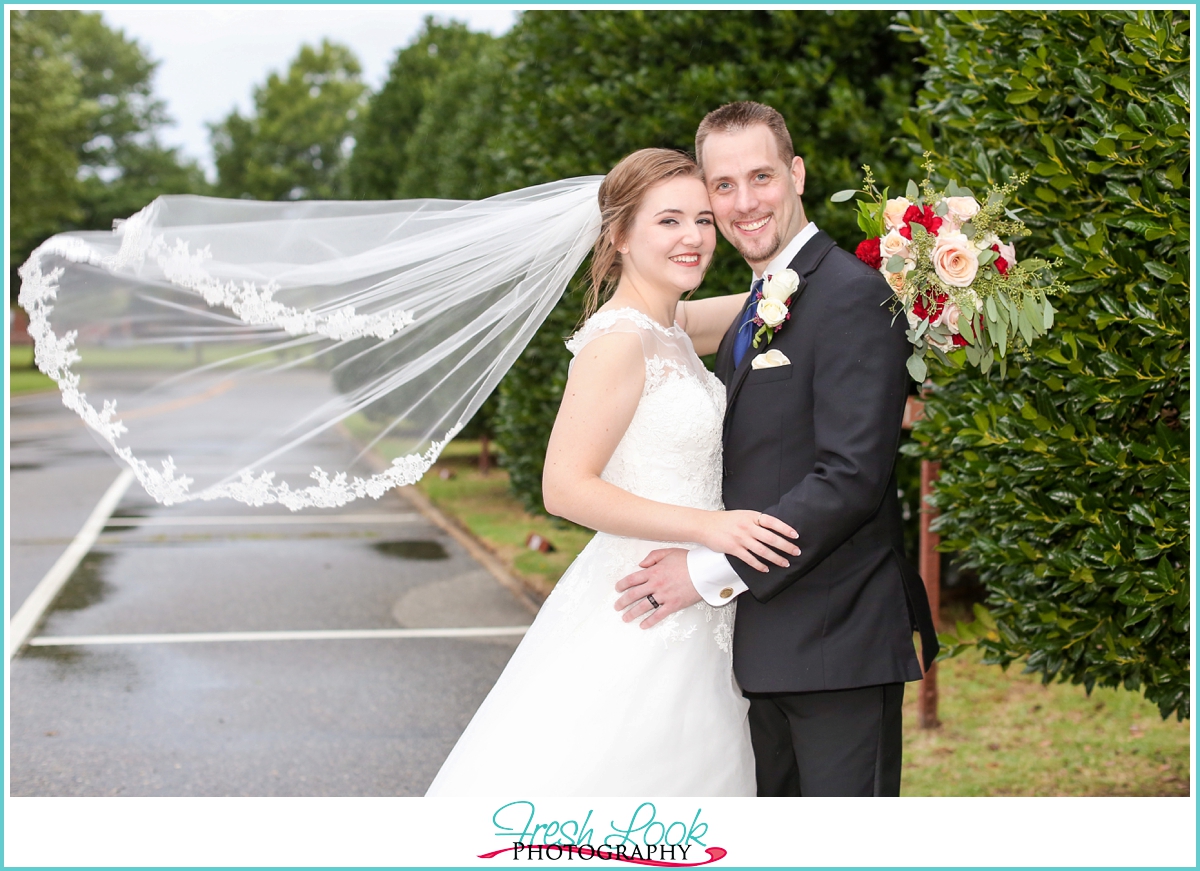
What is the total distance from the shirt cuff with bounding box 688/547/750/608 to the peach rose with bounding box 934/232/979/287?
91cm

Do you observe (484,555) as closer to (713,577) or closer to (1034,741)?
(1034,741)

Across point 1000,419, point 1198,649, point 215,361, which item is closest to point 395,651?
point 215,361

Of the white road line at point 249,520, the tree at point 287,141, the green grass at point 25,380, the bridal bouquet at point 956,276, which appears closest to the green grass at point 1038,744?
the bridal bouquet at point 956,276

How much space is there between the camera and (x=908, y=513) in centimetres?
696

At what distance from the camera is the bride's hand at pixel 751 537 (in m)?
2.79

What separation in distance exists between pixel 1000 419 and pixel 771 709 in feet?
4.97

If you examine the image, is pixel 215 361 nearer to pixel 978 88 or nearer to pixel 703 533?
pixel 703 533

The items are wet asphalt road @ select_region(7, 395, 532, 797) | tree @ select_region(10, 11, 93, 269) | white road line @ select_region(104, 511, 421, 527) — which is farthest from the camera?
tree @ select_region(10, 11, 93, 269)

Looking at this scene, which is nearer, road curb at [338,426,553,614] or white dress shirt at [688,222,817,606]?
white dress shirt at [688,222,817,606]

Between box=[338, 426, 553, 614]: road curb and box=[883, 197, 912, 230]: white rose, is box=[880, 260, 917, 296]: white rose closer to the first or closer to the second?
box=[883, 197, 912, 230]: white rose

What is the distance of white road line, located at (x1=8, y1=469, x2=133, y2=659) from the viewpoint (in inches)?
323

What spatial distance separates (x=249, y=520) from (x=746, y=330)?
11.5 m

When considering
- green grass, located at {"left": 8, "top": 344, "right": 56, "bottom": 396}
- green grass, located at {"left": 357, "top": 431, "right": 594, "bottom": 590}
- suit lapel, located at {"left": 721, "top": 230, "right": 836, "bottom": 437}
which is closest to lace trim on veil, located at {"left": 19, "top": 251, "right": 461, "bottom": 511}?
suit lapel, located at {"left": 721, "top": 230, "right": 836, "bottom": 437}

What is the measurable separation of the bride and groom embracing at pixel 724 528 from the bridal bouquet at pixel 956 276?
84 millimetres
